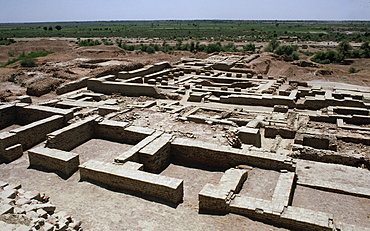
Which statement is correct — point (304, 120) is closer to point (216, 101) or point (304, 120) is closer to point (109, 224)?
point (216, 101)

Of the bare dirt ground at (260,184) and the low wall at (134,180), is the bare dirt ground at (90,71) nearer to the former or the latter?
the low wall at (134,180)

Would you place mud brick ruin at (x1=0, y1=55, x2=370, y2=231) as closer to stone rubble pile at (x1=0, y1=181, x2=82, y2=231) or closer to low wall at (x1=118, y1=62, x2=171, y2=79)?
stone rubble pile at (x1=0, y1=181, x2=82, y2=231)

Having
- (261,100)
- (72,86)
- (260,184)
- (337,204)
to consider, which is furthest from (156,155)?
(72,86)

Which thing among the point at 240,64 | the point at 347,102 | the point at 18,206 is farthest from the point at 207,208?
the point at 240,64

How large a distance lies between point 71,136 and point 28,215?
190 inches

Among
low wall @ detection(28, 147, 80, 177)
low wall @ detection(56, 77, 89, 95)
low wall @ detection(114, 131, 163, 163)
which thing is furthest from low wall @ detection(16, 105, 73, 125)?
low wall @ detection(56, 77, 89, 95)

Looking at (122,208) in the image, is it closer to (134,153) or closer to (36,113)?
(134,153)

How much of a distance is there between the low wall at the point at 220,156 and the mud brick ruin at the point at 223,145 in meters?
0.03

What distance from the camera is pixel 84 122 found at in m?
10.1

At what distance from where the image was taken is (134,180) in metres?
6.62

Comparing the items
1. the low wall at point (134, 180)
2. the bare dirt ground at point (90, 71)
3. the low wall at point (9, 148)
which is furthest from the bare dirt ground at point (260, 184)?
the bare dirt ground at point (90, 71)

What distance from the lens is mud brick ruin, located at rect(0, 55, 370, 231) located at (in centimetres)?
635

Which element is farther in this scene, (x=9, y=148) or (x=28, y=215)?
(x=9, y=148)

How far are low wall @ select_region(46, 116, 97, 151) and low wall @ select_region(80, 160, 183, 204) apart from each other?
2.20 m
